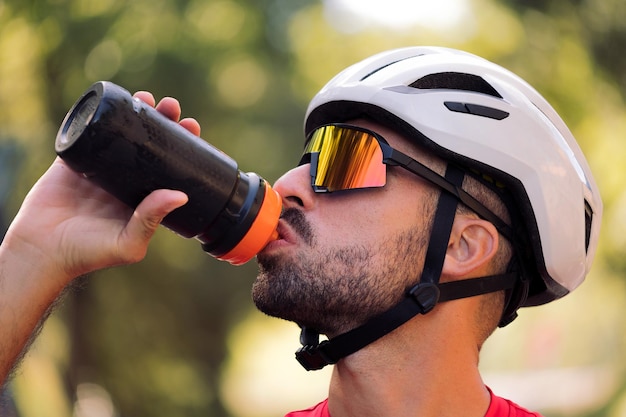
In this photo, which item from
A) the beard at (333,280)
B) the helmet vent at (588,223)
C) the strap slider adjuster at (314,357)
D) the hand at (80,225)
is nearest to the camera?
the hand at (80,225)

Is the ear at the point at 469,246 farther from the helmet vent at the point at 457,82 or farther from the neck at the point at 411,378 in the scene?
the helmet vent at the point at 457,82

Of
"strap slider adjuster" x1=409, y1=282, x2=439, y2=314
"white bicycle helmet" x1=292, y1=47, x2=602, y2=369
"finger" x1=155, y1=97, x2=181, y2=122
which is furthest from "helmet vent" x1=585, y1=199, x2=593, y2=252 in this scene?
"finger" x1=155, y1=97, x2=181, y2=122

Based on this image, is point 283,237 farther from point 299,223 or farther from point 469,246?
point 469,246

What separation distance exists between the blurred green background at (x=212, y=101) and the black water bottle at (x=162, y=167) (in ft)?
34.6

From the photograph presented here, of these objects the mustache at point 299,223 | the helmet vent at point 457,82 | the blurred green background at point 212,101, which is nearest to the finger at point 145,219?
the mustache at point 299,223

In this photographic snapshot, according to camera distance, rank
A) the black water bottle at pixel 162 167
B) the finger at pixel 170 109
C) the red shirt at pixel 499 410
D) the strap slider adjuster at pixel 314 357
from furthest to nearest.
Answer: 1. the red shirt at pixel 499 410
2. the strap slider adjuster at pixel 314 357
3. the finger at pixel 170 109
4. the black water bottle at pixel 162 167

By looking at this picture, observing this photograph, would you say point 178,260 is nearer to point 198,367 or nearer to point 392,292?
point 198,367

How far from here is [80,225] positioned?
313cm

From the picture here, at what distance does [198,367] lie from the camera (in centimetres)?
1778

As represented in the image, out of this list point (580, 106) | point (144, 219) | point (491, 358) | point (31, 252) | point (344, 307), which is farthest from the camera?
point (491, 358)

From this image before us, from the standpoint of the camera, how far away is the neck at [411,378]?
11.8ft

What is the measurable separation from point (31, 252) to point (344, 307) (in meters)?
1.22

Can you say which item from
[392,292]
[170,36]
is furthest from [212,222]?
[170,36]

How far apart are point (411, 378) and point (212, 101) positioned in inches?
551
